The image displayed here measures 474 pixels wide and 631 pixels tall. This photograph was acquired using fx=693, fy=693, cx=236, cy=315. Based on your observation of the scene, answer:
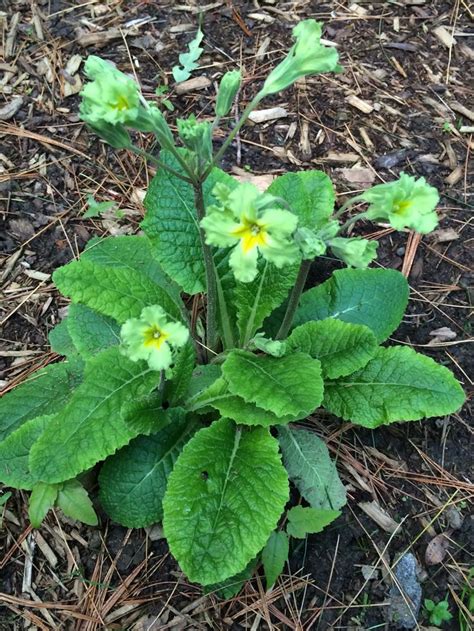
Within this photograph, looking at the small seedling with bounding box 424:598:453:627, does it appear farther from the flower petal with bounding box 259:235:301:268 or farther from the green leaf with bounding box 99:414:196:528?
the flower petal with bounding box 259:235:301:268

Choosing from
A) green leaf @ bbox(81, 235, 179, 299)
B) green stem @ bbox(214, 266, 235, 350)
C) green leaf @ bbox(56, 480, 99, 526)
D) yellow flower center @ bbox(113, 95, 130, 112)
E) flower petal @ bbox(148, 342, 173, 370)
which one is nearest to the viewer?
yellow flower center @ bbox(113, 95, 130, 112)

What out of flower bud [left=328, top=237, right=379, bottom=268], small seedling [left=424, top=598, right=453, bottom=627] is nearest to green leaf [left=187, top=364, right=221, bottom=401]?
flower bud [left=328, top=237, right=379, bottom=268]

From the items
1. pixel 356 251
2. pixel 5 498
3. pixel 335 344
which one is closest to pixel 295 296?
pixel 335 344

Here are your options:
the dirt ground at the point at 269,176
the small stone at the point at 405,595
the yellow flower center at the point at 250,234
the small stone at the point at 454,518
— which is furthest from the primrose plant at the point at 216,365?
the small stone at the point at 454,518

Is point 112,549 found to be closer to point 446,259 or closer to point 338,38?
point 446,259

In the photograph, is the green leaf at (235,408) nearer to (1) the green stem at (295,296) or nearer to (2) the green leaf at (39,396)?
(1) the green stem at (295,296)

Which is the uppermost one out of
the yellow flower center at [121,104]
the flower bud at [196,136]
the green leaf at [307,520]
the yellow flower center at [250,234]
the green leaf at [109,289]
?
the yellow flower center at [121,104]
